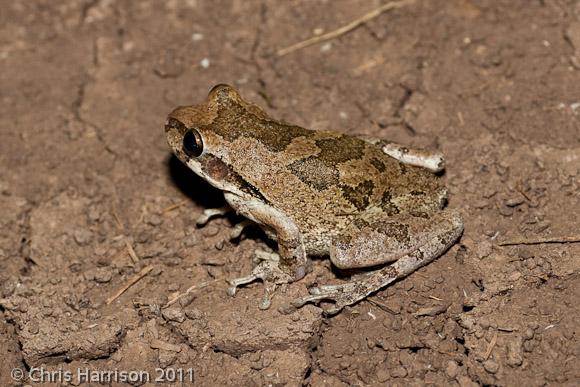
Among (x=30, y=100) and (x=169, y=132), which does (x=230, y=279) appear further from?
(x=30, y=100)

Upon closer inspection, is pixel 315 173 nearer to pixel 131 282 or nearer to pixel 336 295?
pixel 336 295

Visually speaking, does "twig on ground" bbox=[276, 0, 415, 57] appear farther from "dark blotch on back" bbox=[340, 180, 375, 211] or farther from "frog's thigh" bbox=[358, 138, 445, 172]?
"dark blotch on back" bbox=[340, 180, 375, 211]

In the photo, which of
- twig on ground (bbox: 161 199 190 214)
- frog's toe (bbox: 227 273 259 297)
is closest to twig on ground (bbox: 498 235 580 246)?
frog's toe (bbox: 227 273 259 297)

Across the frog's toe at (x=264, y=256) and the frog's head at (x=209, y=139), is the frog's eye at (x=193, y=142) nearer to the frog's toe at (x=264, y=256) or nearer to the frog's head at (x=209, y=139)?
the frog's head at (x=209, y=139)

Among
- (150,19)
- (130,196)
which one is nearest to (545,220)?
(130,196)

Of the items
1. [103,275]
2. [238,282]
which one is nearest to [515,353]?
[238,282]

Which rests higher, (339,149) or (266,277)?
(339,149)
